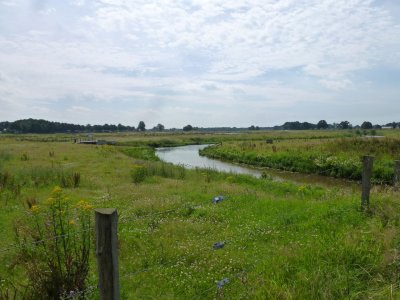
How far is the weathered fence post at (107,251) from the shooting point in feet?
11.0

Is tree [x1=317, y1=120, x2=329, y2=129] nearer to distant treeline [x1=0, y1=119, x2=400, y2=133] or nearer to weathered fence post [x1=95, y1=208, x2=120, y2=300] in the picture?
distant treeline [x1=0, y1=119, x2=400, y2=133]

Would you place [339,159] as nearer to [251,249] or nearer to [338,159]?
[338,159]

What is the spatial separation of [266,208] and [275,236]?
7.65ft

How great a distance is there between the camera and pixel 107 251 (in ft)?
11.1

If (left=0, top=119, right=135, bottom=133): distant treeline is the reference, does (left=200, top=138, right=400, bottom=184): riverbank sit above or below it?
below

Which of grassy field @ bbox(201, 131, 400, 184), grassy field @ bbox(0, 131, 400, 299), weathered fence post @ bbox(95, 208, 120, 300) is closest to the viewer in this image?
weathered fence post @ bbox(95, 208, 120, 300)

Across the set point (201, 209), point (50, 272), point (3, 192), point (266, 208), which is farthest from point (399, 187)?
point (3, 192)

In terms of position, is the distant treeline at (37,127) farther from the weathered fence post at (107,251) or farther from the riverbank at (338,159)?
the weathered fence post at (107,251)

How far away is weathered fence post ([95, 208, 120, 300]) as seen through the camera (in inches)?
132

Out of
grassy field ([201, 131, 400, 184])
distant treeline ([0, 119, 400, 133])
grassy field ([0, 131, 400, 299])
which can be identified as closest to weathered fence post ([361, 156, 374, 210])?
grassy field ([0, 131, 400, 299])

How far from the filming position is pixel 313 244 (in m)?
6.27

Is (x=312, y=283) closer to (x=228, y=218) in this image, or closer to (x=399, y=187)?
(x=228, y=218)

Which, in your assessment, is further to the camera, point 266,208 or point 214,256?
point 266,208

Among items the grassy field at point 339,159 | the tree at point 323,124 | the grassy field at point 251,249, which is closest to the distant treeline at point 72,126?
the tree at point 323,124
